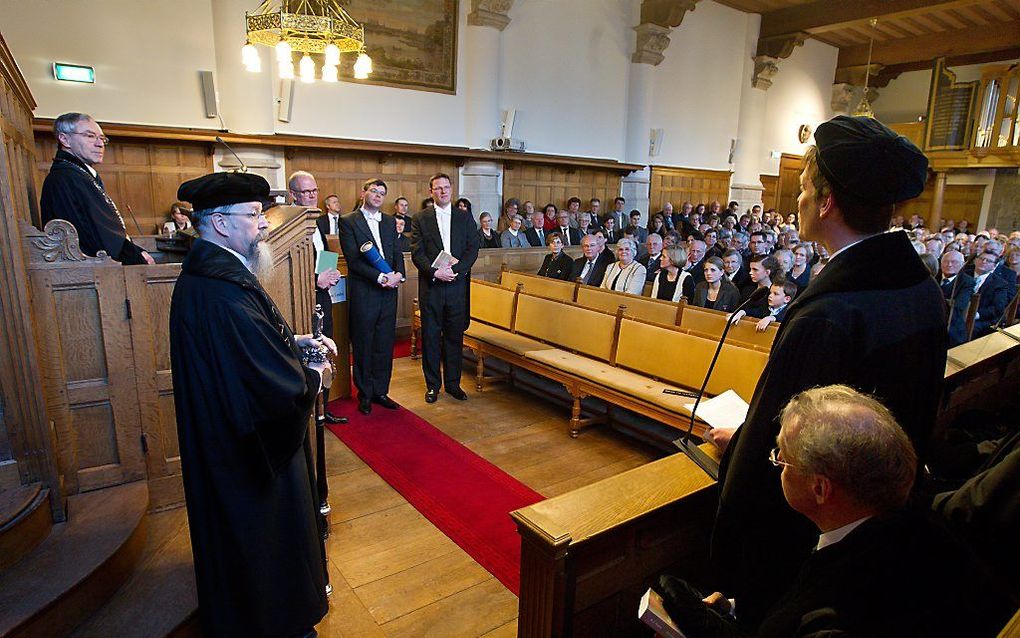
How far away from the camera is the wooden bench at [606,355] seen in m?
3.38

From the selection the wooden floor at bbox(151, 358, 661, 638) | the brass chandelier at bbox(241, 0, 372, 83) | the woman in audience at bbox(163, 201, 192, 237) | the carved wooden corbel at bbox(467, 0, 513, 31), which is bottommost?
the wooden floor at bbox(151, 358, 661, 638)

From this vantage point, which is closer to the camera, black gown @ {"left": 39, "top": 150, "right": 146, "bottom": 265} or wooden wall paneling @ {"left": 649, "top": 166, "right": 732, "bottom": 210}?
black gown @ {"left": 39, "top": 150, "right": 146, "bottom": 265}

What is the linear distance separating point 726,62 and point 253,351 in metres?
13.2

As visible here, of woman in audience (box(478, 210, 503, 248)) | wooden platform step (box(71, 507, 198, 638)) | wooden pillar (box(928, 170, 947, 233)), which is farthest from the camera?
wooden pillar (box(928, 170, 947, 233))

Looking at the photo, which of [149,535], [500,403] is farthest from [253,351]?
[500,403]

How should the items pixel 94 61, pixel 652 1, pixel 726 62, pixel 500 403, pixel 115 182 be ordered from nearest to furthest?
pixel 500 403 < pixel 94 61 < pixel 115 182 < pixel 652 1 < pixel 726 62

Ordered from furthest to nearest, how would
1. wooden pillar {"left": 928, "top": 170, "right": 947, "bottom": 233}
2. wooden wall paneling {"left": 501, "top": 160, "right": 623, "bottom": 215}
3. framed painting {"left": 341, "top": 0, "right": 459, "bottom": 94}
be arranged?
wooden pillar {"left": 928, "top": 170, "right": 947, "bottom": 233}, wooden wall paneling {"left": 501, "top": 160, "right": 623, "bottom": 215}, framed painting {"left": 341, "top": 0, "right": 459, "bottom": 94}

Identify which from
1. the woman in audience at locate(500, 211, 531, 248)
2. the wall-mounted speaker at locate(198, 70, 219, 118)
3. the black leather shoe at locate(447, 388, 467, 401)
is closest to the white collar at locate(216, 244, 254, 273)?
the black leather shoe at locate(447, 388, 467, 401)

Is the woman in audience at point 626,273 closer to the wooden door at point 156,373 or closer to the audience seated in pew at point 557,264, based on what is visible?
the audience seated in pew at point 557,264

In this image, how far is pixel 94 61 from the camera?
20.1 ft

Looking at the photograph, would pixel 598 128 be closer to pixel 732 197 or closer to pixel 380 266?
pixel 732 197

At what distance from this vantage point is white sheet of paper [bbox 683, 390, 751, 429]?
177 cm

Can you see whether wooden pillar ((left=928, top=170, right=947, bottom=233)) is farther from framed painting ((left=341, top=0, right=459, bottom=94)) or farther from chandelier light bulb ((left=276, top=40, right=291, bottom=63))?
chandelier light bulb ((left=276, top=40, right=291, bottom=63))

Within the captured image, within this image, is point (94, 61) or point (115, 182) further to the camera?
point (115, 182)
